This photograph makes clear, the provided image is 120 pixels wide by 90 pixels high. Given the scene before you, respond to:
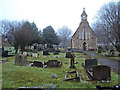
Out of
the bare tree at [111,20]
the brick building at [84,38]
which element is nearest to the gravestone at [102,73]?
the bare tree at [111,20]

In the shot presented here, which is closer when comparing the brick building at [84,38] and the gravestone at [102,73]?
the gravestone at [102,73]

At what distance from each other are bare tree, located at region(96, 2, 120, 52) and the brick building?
15233 millimetres

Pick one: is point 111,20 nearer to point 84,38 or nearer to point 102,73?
point 102,73

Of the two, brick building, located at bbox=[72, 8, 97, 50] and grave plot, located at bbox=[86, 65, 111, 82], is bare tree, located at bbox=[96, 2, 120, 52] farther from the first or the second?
brick building, located at bbox=[72, 8, 97, 50]

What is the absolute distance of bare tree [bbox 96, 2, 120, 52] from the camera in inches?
759

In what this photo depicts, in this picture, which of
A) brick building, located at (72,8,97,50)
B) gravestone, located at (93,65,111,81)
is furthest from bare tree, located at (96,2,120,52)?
brick building, located at (72,8,97,50)

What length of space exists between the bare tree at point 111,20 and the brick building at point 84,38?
15.2 m

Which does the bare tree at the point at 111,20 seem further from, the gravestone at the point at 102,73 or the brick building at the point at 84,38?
the brick building at the point at 84,38

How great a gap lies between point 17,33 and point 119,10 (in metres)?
18.9

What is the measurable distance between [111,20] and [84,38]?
18.9m

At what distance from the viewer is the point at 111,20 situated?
71.2 feet

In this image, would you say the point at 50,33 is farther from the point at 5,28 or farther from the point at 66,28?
the point at 66,28

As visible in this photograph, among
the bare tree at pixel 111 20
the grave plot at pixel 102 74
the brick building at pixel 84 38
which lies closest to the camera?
the grave plot at pixel 102 74

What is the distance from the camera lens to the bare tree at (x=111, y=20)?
759 inches
